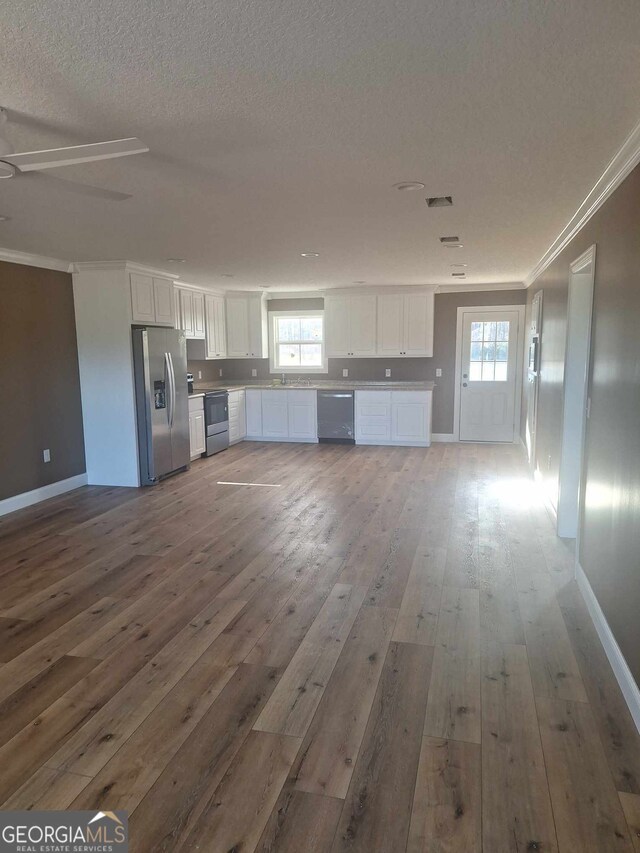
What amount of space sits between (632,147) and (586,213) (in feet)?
4.01

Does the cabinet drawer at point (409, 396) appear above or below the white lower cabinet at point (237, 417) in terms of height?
above

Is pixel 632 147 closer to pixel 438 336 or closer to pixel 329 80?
pixel 329 80

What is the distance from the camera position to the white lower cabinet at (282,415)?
336 inches

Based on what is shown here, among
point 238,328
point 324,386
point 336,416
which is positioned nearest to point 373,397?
point 336,416

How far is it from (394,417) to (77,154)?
21.5 feet

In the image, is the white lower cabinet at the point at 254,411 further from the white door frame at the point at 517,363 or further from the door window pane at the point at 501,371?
the door window pane at the point at 501,371

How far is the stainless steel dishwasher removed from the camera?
27.4ft

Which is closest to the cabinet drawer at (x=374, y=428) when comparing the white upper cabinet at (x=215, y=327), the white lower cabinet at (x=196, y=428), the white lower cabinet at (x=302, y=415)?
the white lower cabinet at (x=302, y=415)

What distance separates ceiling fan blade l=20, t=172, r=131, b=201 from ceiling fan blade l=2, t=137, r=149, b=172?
709 millimetres

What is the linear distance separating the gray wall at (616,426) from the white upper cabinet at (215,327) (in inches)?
228

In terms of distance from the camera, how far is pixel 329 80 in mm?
1913

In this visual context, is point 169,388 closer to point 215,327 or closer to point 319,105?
point 215,327

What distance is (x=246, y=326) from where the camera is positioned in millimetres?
8945

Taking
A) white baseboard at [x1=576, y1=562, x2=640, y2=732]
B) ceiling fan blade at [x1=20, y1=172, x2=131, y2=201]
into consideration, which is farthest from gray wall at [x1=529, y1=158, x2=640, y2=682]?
ceiling fan blade at [x1=20, y1=172, x2=131, y2=201]
